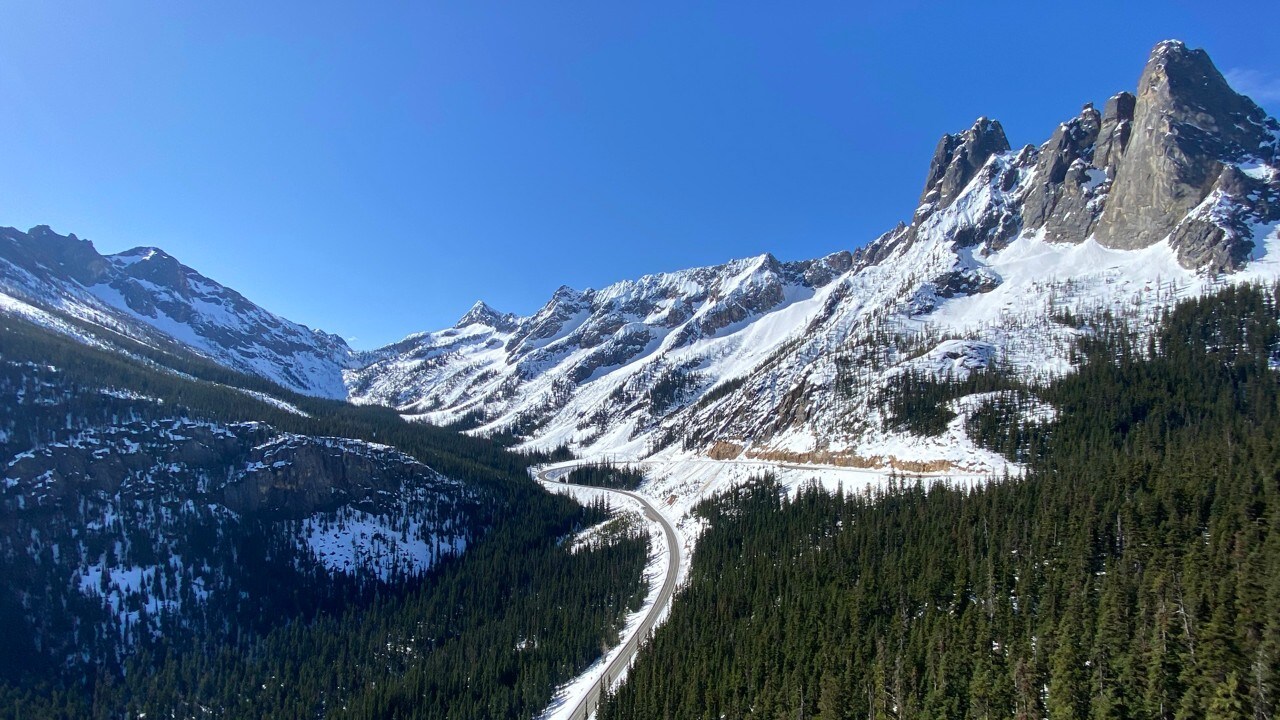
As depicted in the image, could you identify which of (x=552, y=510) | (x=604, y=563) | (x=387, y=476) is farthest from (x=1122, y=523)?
(x=387, y=476)

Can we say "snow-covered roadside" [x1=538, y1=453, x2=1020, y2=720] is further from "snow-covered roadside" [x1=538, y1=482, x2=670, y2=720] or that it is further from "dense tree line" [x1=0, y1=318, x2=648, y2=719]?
"dense tree line" [x1=0, y1=318, x2=648, y2=719]

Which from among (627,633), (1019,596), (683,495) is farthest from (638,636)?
(683,495)

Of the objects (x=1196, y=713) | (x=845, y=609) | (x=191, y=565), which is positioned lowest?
(x=191, y=565)

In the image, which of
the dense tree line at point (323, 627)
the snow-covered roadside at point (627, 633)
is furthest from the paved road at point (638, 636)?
the dense tree line at point (323, 627)

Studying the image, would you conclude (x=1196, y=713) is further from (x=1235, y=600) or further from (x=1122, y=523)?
(x=1122, y=523)

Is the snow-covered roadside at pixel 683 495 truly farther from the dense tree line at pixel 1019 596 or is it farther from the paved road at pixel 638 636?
the dense tree line at pixel 1019 596

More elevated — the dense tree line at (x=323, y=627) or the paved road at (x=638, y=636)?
the paved road at (x=638, y=636)

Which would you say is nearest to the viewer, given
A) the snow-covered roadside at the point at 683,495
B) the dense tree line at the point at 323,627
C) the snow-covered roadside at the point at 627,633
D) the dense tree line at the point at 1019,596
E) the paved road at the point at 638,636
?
the dense tree line at the point at 1019,596

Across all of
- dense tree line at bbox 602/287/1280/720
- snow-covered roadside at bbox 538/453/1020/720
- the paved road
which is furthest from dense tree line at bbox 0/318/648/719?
A: dense tree line at bbox 602/287/1280/720
